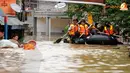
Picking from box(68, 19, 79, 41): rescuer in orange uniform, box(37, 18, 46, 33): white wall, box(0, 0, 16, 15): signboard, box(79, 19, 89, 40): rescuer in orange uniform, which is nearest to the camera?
box(79, 19, 89, 40): rescuer in orange uniform

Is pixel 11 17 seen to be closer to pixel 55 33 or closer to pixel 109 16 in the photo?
pixel 109 16

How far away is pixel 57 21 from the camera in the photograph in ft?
181

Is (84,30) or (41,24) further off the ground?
(84,30)

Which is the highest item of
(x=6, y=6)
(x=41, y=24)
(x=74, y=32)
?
(x=6, y=6)

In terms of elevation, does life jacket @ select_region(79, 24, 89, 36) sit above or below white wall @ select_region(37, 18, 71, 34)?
above

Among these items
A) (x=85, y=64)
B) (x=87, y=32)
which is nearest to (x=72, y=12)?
(x=87, y=32)

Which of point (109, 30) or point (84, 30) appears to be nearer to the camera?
point (84, 30)

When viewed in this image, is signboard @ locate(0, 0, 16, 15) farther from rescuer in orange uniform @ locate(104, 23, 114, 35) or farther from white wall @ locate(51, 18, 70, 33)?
white wall @ locate(51, 18, 70, 33)

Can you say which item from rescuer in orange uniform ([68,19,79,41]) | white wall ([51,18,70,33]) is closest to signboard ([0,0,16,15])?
rescuer in orange uniform ([68,19,79,41])

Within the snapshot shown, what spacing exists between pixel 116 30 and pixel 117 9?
1305 mm

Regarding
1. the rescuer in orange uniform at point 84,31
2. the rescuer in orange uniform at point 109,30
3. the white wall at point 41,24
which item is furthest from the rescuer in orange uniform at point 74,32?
the white wall at point 41,24

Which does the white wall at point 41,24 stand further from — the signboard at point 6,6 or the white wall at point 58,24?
the signboard at point 6,6

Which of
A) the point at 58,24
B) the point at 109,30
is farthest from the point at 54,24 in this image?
the point at 109,30

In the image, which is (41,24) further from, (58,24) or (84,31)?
(84,31)
